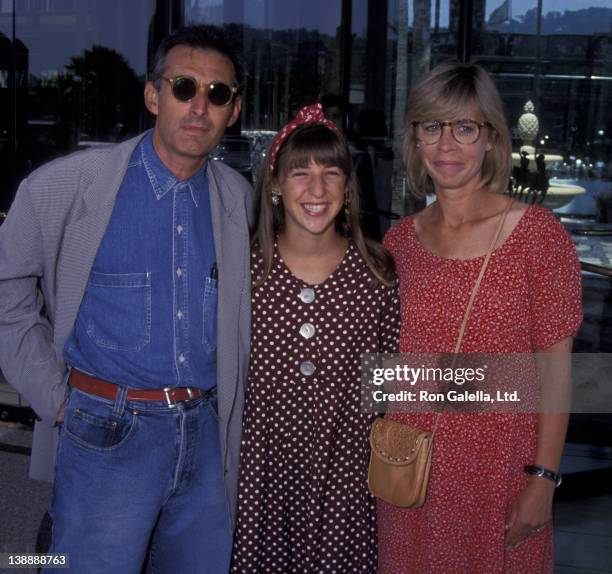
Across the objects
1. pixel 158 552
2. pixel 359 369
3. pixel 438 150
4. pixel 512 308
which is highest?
pixel 438 150

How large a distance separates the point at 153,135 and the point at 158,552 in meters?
1.11

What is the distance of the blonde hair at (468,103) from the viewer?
2361 millimetres

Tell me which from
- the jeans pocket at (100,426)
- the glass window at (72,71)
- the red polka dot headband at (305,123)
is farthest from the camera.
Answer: the glass window at (72,71)

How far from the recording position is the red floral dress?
2.27 metres

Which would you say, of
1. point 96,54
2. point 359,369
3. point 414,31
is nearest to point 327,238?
point 359,369

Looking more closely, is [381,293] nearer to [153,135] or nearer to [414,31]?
[153,135]

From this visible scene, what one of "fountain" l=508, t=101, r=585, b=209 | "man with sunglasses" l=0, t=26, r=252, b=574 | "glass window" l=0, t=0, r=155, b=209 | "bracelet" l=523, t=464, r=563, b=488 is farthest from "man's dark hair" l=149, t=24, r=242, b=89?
"fountain" l=508, t=101, r=585, b=209

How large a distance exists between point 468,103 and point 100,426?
125 centimetres

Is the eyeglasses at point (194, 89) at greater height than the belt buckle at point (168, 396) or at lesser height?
greater

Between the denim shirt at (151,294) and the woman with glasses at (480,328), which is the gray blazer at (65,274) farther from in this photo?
the woman with glasses at (480,328)

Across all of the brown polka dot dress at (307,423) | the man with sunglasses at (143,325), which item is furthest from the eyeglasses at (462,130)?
the man with sunglasses at (143,325)

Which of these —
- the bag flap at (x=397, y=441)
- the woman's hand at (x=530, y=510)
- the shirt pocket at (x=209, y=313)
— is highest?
the shirt pocket at (x=209, y=313)

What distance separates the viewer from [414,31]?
15.3 ft

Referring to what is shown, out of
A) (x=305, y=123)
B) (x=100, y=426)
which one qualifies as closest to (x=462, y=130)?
(x=305, y=123)
